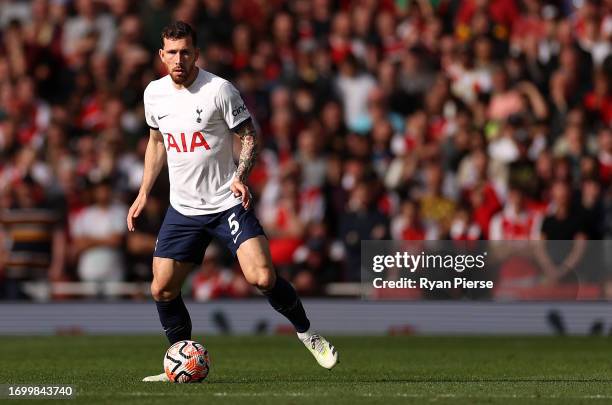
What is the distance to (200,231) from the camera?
408 inches

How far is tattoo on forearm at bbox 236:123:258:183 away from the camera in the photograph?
10.2 m

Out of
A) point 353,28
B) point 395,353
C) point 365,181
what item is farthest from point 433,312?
point 353,28

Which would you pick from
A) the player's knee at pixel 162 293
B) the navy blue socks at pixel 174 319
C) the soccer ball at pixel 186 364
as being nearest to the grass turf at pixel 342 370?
the soccer ball at pixel 186 364

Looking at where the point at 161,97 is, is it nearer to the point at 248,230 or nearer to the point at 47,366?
the point at 248,230

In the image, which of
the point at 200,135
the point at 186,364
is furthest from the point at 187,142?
Answer: the point at 186,364

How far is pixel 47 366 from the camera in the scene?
12.1m

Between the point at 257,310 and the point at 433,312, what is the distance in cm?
228

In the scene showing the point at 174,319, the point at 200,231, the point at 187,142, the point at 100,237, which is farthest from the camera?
the point at 100,237

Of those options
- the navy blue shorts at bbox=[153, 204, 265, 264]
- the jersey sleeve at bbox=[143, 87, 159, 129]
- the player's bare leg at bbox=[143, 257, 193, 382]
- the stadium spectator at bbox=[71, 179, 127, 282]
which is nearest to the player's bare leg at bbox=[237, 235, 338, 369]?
the navy blue shorts at bbox=[153, 204, 265, 264]

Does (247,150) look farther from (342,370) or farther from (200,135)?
(342,370)

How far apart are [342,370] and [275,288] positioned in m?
1.53

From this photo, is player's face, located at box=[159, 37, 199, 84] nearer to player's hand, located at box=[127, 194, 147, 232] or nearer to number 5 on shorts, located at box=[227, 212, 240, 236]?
player's hand, located at box=[127, 194, 147, 232]

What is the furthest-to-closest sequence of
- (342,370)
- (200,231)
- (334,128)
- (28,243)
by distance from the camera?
1. (334,128)
2. (28,243)
3. (342,370)
4. (200,231)

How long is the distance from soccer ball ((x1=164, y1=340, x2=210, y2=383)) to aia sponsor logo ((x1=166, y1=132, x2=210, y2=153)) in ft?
4.80
